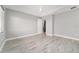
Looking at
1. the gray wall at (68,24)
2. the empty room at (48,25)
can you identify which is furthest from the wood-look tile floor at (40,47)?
the gray wall at (68,24)

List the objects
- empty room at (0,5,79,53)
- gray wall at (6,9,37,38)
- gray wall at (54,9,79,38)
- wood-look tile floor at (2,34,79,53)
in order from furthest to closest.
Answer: gray wall at (54,9,79,38) → gray wall at (6,9,37,38) → empty room at (0,5,79,53) → wood-look tile floor at (2,34,79,53)

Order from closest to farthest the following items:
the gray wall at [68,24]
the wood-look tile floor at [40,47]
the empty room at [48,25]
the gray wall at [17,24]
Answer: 1. the wood-look tile floor at [40,47]
2. the empty room at [48,25]
3. the gray wall at [17,24]
4. the gray wall at [68,24]

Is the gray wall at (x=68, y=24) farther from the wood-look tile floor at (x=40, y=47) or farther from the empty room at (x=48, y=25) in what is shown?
the wood-look tile floor at (x=40, y=47)

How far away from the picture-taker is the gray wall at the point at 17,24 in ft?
13.1

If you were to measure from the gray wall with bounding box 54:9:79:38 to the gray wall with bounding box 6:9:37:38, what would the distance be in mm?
2662

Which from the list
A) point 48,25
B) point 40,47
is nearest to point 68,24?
point 48,25

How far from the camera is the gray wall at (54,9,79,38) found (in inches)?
169

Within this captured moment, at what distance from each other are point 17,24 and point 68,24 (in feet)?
13.1

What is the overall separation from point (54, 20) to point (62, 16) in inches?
39.2

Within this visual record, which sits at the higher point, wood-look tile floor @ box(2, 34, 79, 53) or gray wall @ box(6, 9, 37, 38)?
gray wall @ box(6, 9, 37, 38)

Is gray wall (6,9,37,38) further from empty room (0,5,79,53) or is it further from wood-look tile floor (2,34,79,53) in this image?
wood-look tile floor (2,34,79,53)

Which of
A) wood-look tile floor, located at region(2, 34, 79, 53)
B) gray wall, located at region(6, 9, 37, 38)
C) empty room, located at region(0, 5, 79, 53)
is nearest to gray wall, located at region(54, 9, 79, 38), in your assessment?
empty room, located at region(0, 5, 79, 53)

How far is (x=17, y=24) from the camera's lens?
4.67 meters

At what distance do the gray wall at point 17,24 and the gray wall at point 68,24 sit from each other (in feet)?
8.73
